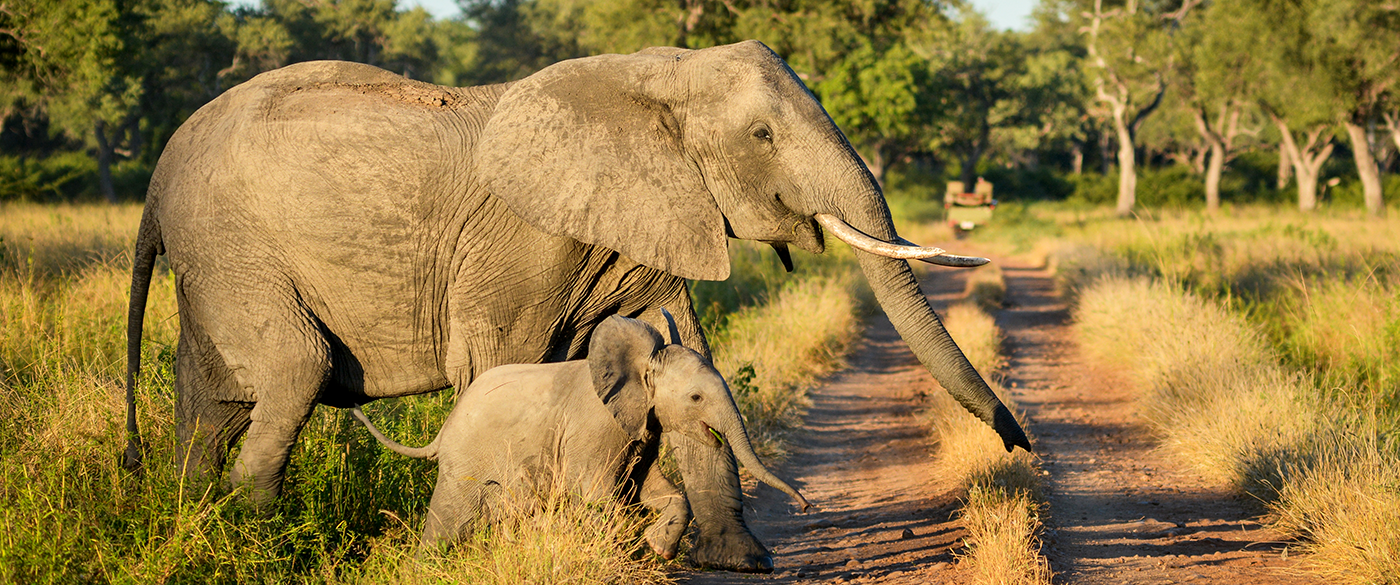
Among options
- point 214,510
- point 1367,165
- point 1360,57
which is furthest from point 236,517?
point 1367,165

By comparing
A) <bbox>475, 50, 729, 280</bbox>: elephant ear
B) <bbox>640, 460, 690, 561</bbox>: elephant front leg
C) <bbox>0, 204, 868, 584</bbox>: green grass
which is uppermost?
<bbox>475, 50, 729, 280</bbox>: elephant ear

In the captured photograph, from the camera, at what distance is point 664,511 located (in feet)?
13.3

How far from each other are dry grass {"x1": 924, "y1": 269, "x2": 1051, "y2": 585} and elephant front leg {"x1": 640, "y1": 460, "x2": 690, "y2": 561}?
4.59 feet

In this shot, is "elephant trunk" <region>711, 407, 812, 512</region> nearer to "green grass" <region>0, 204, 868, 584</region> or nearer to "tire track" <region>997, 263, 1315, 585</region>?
"green grass" <region>0, 204, 868, 584</region>

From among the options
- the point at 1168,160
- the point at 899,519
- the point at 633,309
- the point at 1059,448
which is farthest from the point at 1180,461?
the point at 1168,160

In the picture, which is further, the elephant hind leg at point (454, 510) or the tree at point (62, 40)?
the tree at point (62, 40)

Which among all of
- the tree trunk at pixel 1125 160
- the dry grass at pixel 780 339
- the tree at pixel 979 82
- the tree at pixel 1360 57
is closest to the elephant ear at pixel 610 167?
the dry grass at pixel 780 339

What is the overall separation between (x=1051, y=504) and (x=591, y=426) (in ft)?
11.1

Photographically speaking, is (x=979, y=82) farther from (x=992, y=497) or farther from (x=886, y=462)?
(x=992, y=497)

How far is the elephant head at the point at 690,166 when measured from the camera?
4.05 metres

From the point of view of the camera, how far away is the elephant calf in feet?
12.5

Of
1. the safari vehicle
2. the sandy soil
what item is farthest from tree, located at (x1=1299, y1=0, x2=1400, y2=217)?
the sandy soil

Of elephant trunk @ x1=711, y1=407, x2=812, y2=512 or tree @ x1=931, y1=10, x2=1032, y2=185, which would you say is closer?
elephant trunk @ x1=711, y1=407, x2=812, y2=512

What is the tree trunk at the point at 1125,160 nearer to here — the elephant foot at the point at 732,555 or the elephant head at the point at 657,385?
the elephant foot at the point at 732,555
